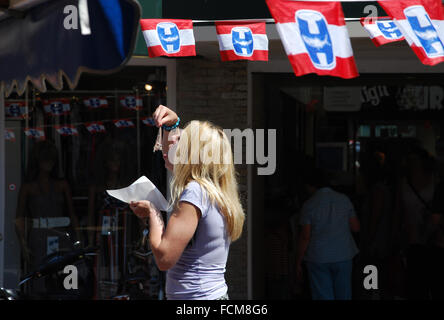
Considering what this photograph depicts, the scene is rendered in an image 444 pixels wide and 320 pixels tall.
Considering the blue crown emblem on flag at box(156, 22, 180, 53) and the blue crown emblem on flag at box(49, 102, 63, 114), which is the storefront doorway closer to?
the blue crown emblem on flag at box(156, 22, 180, 53)

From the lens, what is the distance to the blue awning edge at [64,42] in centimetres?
321

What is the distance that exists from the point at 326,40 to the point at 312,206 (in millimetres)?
2327

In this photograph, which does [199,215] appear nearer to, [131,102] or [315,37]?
[315,37]

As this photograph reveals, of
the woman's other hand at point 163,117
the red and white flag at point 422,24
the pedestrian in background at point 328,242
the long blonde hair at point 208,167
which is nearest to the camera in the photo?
the long blonde hair at point 208,167

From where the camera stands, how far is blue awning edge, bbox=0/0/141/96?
3215 millimetres

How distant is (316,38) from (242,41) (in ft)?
2.63

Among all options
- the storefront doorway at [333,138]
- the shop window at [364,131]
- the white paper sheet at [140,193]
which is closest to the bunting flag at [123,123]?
the storefront doorway at [333,138]

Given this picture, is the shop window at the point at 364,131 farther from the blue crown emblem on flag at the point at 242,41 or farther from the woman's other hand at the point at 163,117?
the woman's other hand at the point at 163,117

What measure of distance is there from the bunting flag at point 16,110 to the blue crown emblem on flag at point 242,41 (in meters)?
2.71

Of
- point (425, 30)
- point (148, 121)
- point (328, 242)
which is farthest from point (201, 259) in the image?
point (148, 121)

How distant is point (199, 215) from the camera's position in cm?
310

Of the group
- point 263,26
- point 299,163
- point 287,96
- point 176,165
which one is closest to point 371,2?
point 263,26

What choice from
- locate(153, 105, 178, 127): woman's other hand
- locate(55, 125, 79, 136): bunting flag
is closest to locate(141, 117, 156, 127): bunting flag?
locate(55, 125, 79, 136): bunting flag
